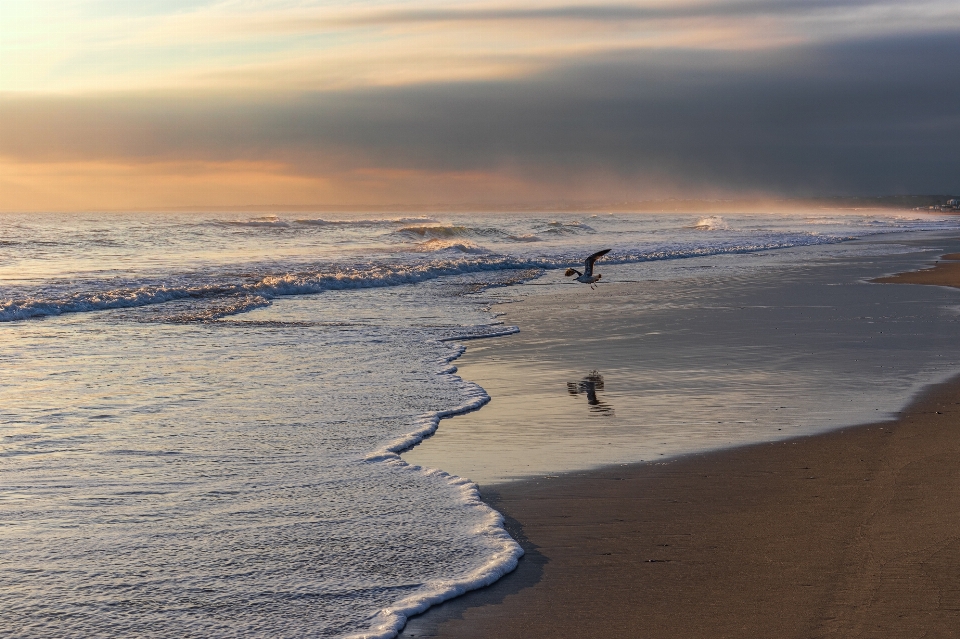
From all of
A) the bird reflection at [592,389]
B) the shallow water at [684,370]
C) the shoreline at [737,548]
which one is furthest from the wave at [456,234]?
the shoreline at [737,548]

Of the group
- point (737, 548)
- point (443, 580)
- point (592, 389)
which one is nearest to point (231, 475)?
point (443, 580)

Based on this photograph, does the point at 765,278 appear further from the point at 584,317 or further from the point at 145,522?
the point at 145,522

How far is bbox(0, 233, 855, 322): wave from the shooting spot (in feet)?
Answer: 53.1

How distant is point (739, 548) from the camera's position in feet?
15.0

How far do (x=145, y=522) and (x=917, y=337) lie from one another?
10295 mm

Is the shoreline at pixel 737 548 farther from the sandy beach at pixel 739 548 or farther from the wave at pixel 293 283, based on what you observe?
the wave at pixel 293 283

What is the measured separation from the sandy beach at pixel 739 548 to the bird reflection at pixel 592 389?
5.34ft

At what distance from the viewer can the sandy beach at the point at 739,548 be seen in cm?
376

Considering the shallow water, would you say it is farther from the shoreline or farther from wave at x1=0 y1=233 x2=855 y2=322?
wave at x1=0 y1=233 x2=855 y2=322

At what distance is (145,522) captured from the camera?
494cm

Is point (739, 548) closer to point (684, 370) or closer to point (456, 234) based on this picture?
point (684, 370)

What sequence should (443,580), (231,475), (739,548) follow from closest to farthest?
(443,580)
(739,548)
(231,475)

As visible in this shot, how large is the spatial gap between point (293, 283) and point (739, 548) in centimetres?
1699

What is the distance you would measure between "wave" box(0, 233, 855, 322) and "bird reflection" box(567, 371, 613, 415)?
8.03m
